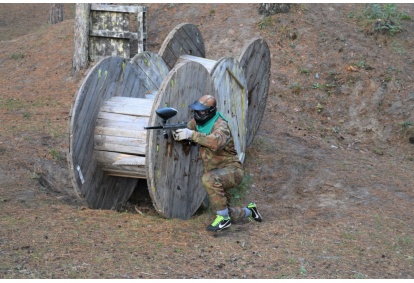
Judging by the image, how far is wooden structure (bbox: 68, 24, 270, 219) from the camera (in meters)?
7.80

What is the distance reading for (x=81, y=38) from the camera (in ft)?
49.5

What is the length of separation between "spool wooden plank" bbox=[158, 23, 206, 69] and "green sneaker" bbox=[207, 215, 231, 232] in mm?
3253

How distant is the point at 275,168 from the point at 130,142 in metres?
3.59

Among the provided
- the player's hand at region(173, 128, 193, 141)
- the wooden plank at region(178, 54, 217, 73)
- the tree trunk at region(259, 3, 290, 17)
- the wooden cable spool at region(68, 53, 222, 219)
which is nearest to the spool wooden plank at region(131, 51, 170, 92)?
the wooden plank at region(178, 54, 217, 73)

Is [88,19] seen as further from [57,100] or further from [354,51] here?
[354,51]

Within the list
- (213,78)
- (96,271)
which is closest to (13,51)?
(213,78)

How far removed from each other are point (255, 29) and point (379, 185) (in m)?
7.34

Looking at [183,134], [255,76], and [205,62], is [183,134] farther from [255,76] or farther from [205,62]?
[255,76]

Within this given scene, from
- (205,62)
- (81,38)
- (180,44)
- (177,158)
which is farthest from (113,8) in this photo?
(177,158)

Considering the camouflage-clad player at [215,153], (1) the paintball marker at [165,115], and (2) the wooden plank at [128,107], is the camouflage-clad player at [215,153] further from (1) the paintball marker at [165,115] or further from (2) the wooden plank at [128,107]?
(2) the wooden plank at [128,107]

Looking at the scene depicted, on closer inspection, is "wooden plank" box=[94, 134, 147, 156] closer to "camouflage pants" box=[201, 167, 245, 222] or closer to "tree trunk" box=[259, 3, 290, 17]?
"camouflage pants" box=[201, 167, 245, 222]

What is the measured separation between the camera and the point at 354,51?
15.9m

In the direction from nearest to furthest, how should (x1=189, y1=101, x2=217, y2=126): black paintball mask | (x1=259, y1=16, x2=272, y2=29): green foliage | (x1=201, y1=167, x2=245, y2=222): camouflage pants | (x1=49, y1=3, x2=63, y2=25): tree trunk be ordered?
(x1=189, y1=101, x2=217, y2=126): black paintball mask → (x1=201, y1=167, x2=245, y2=222): camouflage pants → (x1=259, y1=16, x2=272, y2=29): green foliage → (x1=49, y1=3, x2=63, y2=25): tree trunk

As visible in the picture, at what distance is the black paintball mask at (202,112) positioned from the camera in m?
Result: 7.94
